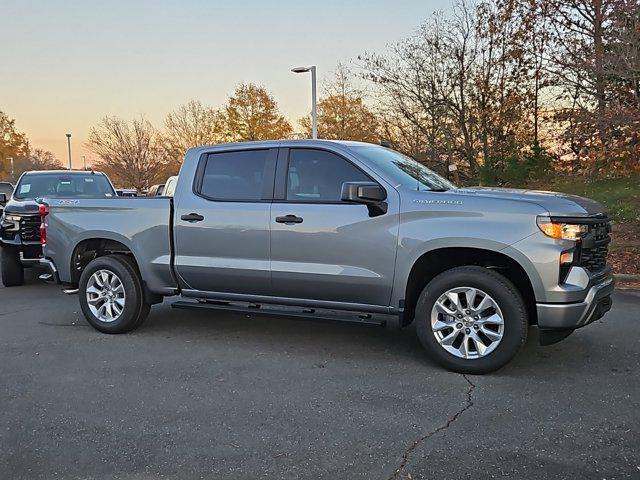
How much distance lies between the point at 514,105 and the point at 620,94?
11.6m

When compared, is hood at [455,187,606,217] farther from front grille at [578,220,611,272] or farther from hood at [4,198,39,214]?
hood at [4,198,39,214]

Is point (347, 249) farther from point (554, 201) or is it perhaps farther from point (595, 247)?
point (595, 247)

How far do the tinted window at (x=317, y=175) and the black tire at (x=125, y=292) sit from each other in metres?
1.92

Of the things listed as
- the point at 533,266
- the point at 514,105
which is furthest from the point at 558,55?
the point at 533,266

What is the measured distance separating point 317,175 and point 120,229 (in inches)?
84.9

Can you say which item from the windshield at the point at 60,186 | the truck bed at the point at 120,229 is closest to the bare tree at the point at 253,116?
the windshield at the point at 60,186

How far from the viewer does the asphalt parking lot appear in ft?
10.1

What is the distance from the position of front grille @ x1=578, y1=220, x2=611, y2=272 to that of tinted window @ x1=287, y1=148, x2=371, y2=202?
5.81 feet

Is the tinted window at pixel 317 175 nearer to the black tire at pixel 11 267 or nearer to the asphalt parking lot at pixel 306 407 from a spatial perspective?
the asphalt parking lot at pixel 306 407

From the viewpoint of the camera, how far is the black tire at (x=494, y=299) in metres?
4.25

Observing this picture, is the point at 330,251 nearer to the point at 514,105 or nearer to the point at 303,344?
the point at 303,344

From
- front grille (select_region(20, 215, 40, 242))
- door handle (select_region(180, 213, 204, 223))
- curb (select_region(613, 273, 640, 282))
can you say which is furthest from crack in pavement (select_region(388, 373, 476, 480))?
front grille (select_region(20, 215, 40, 242))

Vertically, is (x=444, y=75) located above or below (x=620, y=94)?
above

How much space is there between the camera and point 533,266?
4.17 meters
